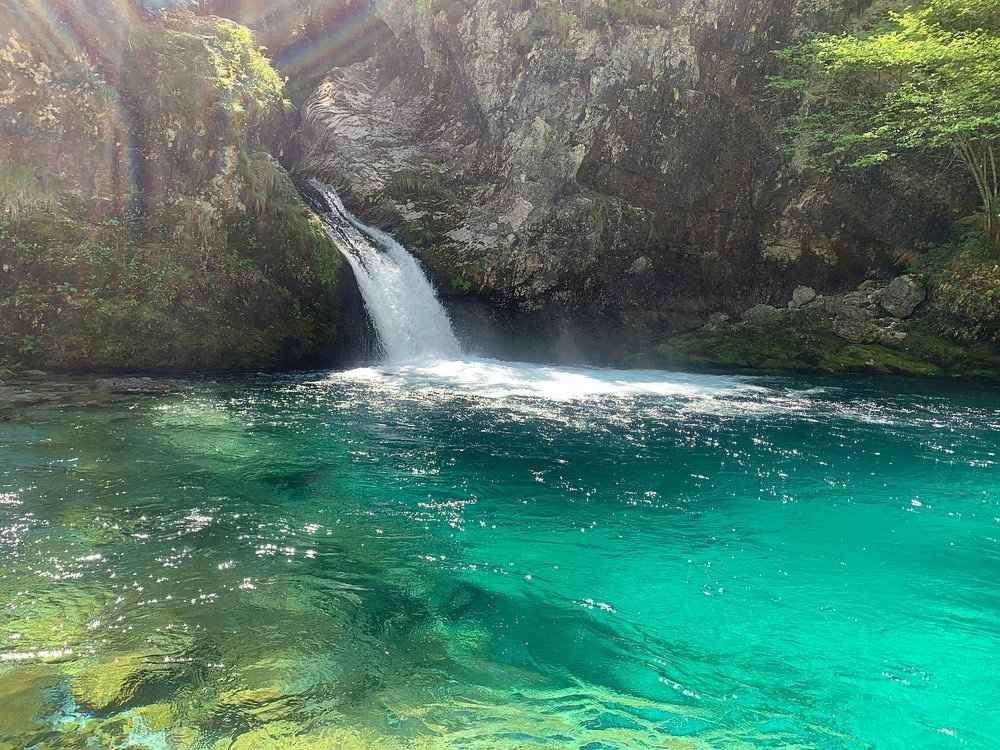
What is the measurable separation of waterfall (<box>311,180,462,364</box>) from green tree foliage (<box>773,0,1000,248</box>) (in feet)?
47.6

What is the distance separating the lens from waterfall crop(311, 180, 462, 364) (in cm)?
2008

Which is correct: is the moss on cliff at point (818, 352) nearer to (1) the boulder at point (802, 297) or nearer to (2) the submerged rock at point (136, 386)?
(1) the boulder at point (802, 297)

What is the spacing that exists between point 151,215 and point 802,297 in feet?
70.5

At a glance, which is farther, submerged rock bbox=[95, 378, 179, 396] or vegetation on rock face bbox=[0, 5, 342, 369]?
vegetation on rock face bbox=[0, 5, 342, 369]

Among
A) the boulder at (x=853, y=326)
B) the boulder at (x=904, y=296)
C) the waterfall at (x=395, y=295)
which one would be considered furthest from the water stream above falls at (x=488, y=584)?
the boulder at (x=904, y=296)

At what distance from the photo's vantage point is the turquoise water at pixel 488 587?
4.13 meters

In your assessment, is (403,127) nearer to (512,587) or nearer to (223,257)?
(223,257)

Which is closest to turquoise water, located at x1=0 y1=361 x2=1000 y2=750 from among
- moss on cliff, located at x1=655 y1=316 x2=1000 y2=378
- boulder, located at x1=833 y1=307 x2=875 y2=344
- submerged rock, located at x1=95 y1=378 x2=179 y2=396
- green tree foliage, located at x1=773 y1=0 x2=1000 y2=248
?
submerged rock, located at x1=95 y1=378 x2=179 y2=396

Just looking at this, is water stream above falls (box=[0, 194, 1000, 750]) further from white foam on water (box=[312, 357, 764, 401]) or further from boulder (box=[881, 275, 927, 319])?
boulder (box=[881, 275, 927, 319])

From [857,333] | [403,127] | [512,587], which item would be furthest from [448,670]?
[403,127]

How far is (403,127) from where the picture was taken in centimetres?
2684

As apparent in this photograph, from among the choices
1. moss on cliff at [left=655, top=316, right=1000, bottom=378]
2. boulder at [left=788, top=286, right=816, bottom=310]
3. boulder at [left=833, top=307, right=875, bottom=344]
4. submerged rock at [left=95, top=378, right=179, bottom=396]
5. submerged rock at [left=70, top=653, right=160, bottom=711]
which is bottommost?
submerged rock at [left=70, top=653, right=160, bottom=711]

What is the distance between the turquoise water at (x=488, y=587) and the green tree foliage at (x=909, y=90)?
37.0 feet

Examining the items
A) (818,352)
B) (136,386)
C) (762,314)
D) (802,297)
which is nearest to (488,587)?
(136,386)
